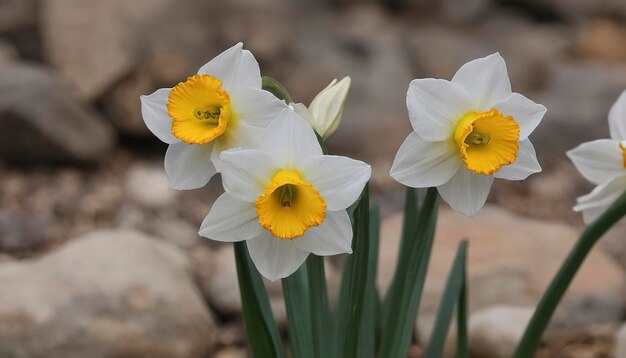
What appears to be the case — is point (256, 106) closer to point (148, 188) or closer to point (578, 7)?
point (148, 188)

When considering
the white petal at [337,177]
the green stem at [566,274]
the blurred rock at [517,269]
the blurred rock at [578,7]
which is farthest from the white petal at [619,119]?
the blurred rock at [578,7]

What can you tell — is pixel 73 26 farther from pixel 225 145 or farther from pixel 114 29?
pixel 225 145

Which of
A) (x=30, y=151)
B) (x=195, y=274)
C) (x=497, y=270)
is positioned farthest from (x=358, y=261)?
(x=30, y=151)

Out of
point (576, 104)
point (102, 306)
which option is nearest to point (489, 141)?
point (102, 306)

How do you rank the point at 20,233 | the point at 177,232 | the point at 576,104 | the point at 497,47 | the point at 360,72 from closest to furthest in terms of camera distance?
1. the point at 20,233
2. the point at 177,232
3. the point at 360,72
4. the point at 576,104
5. the point at 497,47

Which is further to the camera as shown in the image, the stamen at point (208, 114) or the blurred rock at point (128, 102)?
the blurred rock at point (128, 102)

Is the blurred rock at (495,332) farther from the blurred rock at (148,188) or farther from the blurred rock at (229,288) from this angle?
the blurred rock at (148,188)
